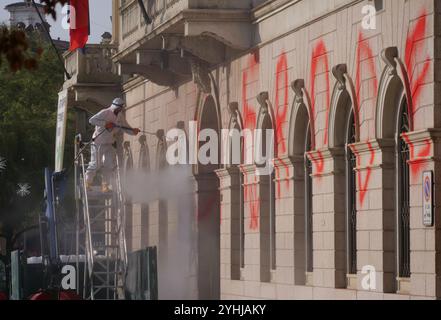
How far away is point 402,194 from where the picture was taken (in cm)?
2788

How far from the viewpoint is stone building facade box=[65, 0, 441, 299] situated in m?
26.7

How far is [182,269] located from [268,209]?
7216 millimetres

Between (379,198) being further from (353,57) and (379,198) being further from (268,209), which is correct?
(268,209)

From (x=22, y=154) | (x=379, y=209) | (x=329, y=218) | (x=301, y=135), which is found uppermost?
(x=22, y=154)

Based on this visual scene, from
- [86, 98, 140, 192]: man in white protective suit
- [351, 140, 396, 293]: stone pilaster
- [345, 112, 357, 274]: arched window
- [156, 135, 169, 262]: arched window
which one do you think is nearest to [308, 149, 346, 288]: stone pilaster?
[345, 112, 357, 274]: arched window

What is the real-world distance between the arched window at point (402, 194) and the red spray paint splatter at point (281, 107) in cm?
580

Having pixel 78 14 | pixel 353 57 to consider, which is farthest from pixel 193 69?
pixel 353 57

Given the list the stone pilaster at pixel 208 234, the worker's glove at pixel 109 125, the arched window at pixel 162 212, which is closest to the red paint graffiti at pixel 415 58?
the worker's glove at pixel 109 125

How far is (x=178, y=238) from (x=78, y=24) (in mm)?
6442

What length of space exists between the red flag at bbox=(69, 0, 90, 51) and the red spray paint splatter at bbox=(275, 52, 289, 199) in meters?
12.2

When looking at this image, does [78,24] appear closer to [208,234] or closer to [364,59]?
[208,234]

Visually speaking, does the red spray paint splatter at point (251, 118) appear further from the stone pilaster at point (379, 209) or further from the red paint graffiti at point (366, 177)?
the stone pilaster at point (379, 209)

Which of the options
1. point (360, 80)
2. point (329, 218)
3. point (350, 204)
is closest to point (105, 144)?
point (329, 218)
